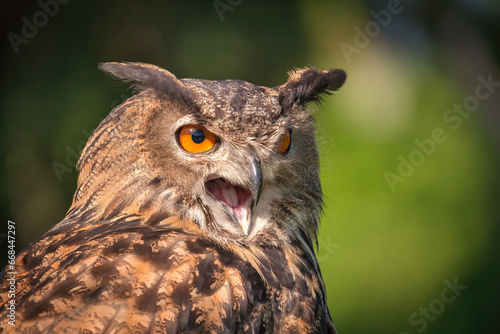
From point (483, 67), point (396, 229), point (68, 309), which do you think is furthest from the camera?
point (483, 67)

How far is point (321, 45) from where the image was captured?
6.05m

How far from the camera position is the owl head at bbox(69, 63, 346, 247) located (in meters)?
1.97

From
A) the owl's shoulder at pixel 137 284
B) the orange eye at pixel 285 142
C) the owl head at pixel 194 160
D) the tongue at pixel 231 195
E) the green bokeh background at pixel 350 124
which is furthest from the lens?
the green bokeh background at pixel 350 124

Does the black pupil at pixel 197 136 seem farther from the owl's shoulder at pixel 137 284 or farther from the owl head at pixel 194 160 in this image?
the owl's shoulder at pixel 137 284

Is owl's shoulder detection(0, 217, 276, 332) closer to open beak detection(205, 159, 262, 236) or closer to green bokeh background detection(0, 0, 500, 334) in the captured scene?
open beak detection(205, 159, 262, 236)

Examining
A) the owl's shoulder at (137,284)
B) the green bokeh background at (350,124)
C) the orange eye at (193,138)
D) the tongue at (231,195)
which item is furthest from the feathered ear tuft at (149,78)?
the green bokeh background at (350,124)

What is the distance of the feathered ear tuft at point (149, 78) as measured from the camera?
6.56 ft

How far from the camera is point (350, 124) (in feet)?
18.2

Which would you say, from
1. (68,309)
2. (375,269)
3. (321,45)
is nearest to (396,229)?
(375,269)

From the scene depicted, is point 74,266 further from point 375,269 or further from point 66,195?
point 375,269

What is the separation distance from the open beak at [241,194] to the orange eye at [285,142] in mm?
169

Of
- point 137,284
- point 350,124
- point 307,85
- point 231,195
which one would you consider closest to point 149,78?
point 231,195

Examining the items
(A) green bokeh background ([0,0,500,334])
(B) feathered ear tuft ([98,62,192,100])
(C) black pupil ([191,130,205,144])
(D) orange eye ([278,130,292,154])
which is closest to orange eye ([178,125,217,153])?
(C) black pupil ([191,130,205,144])

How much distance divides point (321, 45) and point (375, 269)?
2351mm
